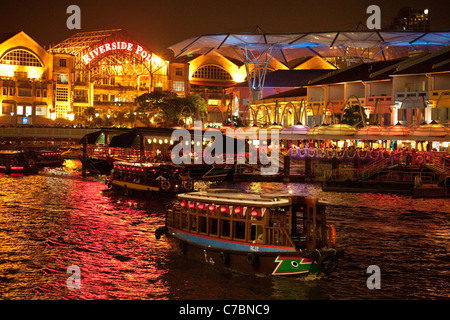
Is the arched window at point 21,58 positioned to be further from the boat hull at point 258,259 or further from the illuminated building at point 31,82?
the boat hull at point 258,259

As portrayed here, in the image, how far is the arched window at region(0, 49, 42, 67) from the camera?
4278 inches

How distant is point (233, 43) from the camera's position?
86000 mm

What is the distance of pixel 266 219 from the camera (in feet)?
70.1

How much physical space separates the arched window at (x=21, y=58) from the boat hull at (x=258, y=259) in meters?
94.2

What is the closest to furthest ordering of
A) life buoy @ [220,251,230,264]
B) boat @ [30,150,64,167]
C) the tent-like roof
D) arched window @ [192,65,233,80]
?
life buoy @ [220,251,230,264], boat @ [30,150,64,167], the tent-like roof, arched window @ [192,65,233,80]

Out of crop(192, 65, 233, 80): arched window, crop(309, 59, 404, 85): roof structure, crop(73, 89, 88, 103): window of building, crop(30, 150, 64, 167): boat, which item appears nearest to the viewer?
crop(309, 59, 404, 85): roof structure

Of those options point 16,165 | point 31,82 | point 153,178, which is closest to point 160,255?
point 153,178

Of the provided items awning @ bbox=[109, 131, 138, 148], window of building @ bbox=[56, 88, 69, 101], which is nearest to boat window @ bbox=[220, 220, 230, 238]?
awning @ bbox=[109, 131, 138, 148]

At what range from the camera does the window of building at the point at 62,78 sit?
11171 cm

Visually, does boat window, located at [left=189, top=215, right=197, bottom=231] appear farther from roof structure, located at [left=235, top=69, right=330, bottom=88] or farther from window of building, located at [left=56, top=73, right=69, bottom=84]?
window of building, located at [left=56, top=73, right=69, bottom=84]

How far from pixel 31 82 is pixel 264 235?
94553mm

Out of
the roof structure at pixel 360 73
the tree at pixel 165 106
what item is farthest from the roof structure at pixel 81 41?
the roof structure at pixel 360 73
